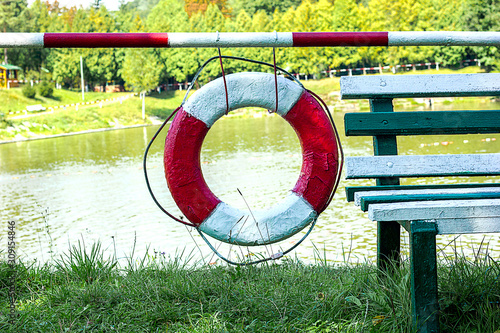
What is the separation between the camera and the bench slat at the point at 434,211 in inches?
67.4

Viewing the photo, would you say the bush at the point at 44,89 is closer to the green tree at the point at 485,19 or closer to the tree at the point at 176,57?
the tree at the point at 176,57

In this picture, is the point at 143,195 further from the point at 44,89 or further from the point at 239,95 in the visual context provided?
the point at 44,89

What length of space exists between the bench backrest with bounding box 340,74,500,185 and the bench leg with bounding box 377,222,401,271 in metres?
0.19

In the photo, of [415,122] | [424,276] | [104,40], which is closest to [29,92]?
[104,40]

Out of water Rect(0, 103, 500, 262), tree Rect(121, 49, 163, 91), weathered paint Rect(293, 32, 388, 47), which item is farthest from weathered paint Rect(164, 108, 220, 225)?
tree Rect(121, 49, 163, 91)

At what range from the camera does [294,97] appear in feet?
8.09

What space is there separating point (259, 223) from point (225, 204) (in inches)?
7.0

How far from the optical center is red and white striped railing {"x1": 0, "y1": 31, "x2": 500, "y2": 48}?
235 centimetres

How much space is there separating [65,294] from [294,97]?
1279mm

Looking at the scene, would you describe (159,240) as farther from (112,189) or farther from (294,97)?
(112,189)

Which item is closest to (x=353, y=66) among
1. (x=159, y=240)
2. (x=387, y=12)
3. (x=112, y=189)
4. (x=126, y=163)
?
(x=387, y=12)

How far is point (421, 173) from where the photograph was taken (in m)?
2.13

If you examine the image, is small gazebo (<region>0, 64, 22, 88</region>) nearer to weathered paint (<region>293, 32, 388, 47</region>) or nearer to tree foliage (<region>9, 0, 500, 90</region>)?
tree foliage (<region>9, 0, 500, 90</region>)

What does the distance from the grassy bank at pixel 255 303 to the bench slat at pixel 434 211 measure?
31 cm
